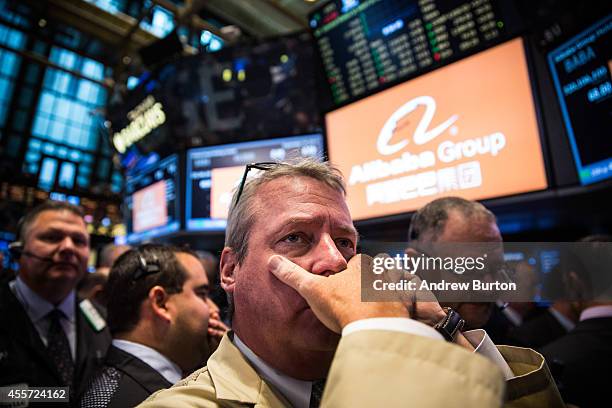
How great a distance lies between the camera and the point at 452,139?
7.16 ft

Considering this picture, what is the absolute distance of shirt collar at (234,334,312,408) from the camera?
3.24ft

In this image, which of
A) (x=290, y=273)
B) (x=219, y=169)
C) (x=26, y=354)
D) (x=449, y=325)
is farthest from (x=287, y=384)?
(x=219, y=169)

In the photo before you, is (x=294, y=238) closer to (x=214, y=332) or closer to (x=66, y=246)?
(x=214, y=332)

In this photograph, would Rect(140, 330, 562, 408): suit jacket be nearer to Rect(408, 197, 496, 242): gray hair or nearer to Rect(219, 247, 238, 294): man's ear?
Rect(219, 247, 238, 294): man's ear

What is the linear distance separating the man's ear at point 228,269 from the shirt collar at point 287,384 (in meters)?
0.24

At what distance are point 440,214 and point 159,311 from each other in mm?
1199

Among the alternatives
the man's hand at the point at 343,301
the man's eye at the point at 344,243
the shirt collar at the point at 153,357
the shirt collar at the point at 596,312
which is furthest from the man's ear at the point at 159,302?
the shirt collar at the point at 596,312

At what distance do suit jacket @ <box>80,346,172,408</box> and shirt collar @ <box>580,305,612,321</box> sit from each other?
1.54 meters

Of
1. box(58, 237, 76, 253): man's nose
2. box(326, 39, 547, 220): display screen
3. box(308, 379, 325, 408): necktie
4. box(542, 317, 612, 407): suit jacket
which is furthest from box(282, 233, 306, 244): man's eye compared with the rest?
box(58, 237, 76, 253): man's nose

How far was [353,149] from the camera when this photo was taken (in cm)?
256

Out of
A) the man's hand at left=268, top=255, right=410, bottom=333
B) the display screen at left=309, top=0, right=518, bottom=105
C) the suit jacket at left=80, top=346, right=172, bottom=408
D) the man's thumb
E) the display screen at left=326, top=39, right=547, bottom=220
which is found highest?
the display screen at left=309, top=0, right=518, bottom=105

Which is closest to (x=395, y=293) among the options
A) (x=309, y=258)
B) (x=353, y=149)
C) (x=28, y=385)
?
(x=309, y=258)

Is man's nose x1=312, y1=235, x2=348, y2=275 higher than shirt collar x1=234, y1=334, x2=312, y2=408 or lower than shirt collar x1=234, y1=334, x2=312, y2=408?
higher
